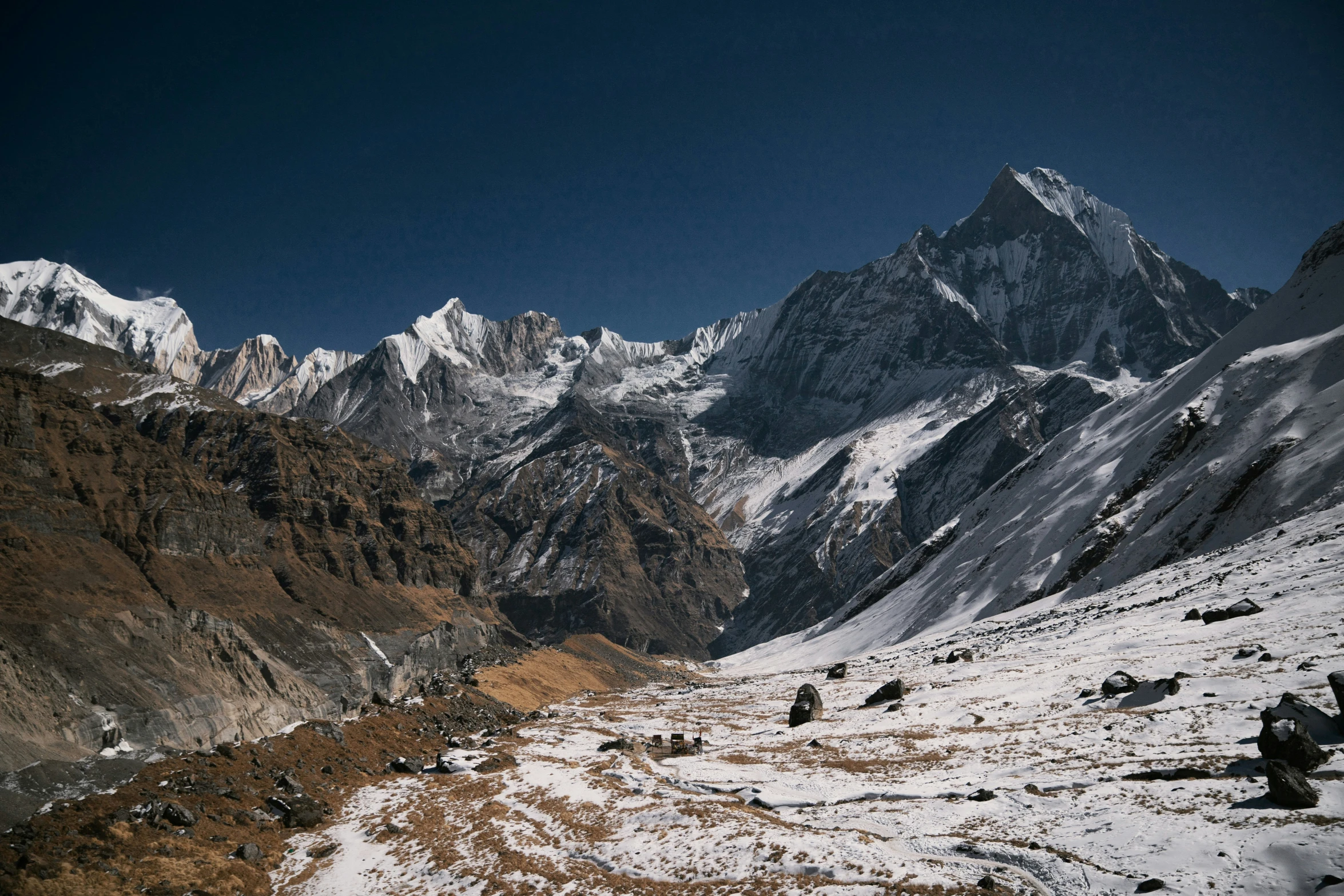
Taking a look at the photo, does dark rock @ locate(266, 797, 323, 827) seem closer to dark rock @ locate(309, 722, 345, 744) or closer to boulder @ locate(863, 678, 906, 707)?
dark rock @ locate(309, 722, 345, 744)

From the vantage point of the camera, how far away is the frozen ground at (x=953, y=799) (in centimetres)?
1811

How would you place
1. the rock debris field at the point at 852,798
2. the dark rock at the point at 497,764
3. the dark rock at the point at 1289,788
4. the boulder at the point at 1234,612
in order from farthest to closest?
1. the boulder at the point at 1234,612
2. the dark rock at the point at 497,764
3. the rock debris field at the point at 852,798
4. the dark rock at the point at 1289,788

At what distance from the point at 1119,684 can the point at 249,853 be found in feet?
127

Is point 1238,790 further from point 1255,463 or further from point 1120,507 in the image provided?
point 1120,507

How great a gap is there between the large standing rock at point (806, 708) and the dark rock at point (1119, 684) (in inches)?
869

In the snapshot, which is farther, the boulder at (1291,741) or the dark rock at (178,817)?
the dark rock at (178,817)

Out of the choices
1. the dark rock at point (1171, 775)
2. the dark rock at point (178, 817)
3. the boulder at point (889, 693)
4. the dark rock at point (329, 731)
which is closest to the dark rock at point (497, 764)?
the dark rock at point (329, 731)

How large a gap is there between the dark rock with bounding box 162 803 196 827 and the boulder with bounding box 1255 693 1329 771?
35633mm

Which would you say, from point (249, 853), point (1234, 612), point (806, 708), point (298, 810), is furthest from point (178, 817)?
point (1234, 612)

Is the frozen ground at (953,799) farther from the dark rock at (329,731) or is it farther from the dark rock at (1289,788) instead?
the dark rock at (329,731)

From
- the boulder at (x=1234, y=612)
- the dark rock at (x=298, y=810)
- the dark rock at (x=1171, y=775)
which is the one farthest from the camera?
the boulder at (x=1234, y=612)

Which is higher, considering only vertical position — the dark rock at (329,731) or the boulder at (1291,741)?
the dark rock at (329,731)

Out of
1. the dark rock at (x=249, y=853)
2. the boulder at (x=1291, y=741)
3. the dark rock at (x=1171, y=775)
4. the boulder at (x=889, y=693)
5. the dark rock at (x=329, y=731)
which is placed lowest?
the boulder at (x=889, y=693)

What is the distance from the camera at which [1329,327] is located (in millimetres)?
106688
